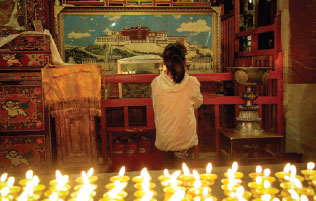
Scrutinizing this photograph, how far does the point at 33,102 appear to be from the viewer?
Result: 4.07m

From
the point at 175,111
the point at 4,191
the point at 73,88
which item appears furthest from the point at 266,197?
the point at 73,88

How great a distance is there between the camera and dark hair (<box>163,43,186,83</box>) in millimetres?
2697

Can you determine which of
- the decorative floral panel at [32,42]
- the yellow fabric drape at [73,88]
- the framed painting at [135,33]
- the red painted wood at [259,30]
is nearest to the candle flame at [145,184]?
the yellow fabric drape at [73,88]

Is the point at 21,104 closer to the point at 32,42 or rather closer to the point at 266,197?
the point at 32,42

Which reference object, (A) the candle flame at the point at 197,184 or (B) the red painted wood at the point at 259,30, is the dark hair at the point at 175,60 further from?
(B) the red painted wood at the point at 259,30

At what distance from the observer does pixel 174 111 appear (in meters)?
2.83

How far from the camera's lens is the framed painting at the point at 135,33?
741 centimetres

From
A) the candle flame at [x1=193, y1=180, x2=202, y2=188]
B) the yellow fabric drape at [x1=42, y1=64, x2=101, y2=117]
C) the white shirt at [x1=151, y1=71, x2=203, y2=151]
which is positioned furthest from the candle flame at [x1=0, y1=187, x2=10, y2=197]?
the yellow fabric drape at [x1=42, y1=64, x2=101, y2=117]

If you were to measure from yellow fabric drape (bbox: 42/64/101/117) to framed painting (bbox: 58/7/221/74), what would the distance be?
351 centimetres

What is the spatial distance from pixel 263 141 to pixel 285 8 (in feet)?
6.19

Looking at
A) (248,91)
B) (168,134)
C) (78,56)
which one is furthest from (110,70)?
(168,134)

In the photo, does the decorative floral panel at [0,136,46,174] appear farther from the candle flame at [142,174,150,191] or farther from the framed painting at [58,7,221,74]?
the framed painting at [58,7,221,74]

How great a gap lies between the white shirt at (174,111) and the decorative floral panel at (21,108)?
1.89m

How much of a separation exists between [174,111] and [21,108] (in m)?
2.22
